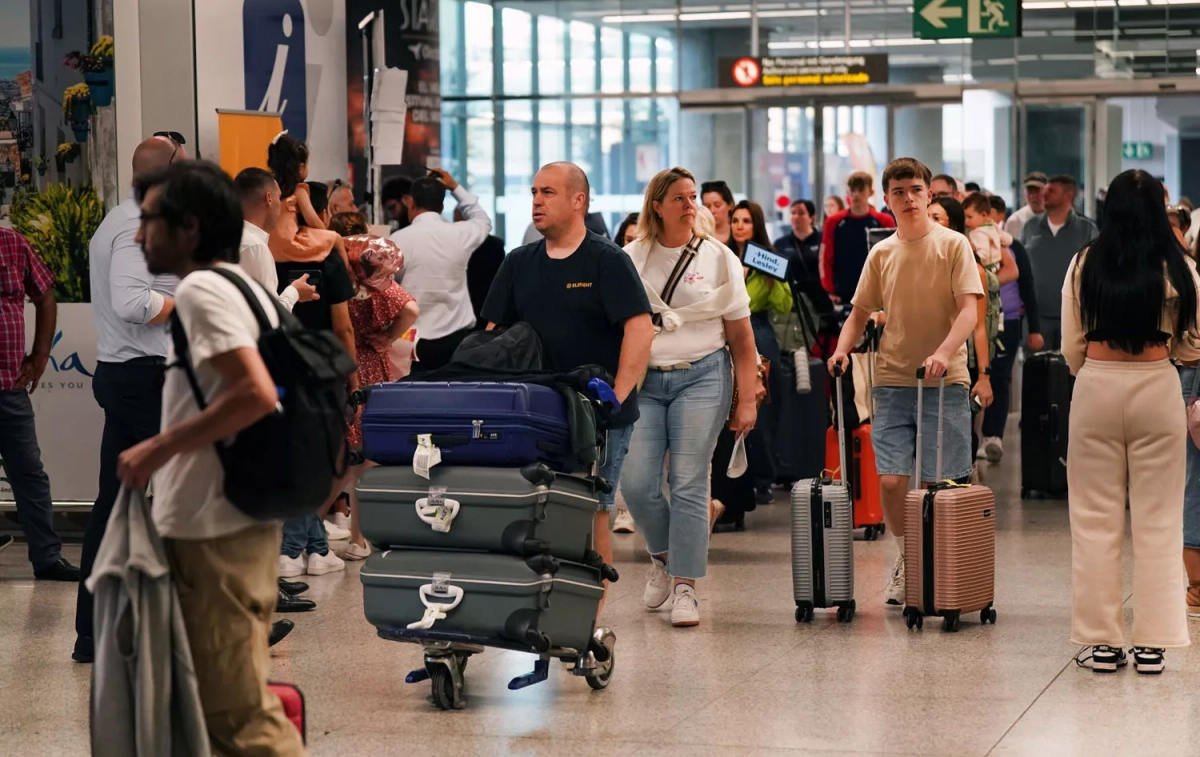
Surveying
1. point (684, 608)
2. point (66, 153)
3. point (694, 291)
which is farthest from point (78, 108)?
point (684, 608)

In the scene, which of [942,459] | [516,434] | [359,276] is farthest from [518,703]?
[359,276]

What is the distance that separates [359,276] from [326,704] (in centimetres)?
307

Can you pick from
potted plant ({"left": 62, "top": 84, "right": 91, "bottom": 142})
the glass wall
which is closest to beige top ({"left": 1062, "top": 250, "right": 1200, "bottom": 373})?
potted plant ({"left": 62, "top": 84, "right": 91, "bottom": 142})

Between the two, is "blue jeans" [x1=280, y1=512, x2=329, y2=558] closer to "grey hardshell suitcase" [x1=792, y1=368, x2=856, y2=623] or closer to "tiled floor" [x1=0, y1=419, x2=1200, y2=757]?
"tiled floor" [x1=0, y1=419, x2=1200, y2=757]

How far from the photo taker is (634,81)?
876 inches

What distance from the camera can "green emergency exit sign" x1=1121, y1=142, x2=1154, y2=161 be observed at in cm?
2039

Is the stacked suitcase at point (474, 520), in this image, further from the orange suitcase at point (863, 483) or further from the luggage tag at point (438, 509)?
the orange suitcase at point (863, 483)

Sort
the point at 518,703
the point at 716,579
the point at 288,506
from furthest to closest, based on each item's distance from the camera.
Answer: the point at 716,579 < the point at 518,703 < the point at 288,506

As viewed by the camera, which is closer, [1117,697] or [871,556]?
[1117,697]

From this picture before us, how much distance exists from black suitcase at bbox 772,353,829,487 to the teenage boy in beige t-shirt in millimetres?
3197

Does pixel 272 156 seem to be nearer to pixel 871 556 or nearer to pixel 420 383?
pixel 420 383

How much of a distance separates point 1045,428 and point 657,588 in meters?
4.31

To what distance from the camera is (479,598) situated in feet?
16.1

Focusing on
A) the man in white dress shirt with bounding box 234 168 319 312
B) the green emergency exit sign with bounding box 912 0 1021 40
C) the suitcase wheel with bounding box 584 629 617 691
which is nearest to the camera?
the suitcase wheel with bounding box 584 629 617 691
